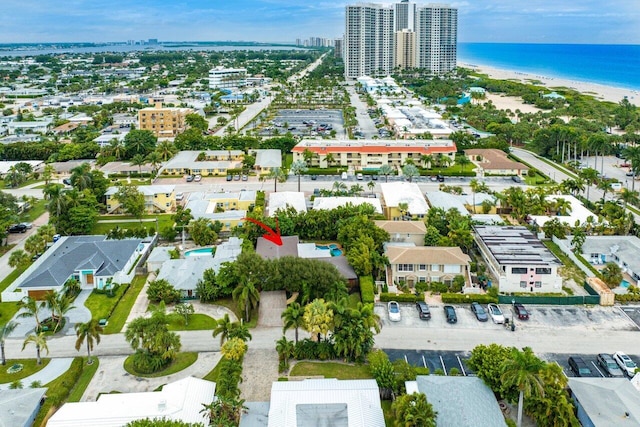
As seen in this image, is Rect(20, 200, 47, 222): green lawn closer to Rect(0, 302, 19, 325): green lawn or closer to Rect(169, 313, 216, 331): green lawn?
Rect(0, 302, 19, 325): green lawn

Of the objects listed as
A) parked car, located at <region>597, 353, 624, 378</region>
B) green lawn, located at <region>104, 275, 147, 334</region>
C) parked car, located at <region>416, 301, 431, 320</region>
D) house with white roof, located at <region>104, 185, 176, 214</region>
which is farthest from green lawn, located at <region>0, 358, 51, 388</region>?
parked car, located at <region>597, 353, 624, 378</region>

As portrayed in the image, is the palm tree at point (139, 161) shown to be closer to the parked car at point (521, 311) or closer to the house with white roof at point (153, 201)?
the house with white roof at point (153, 201)

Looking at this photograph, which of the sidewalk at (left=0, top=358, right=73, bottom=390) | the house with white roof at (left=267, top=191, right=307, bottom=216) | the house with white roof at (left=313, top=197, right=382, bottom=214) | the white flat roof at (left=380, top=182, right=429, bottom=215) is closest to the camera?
the sidewalk at (left=0, top=358, right=73, bottom=390)

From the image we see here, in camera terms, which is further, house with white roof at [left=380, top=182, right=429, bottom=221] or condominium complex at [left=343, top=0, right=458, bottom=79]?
condominium complex at [left=343, top=0, right=458, bottom=79]

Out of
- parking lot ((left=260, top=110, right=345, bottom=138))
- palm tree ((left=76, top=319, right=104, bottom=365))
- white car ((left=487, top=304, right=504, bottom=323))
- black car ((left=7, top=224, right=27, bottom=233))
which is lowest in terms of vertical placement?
white car ((left=487, top=304, right=504, bottom=323))

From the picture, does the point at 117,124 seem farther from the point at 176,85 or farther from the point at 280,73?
the point at 280,73

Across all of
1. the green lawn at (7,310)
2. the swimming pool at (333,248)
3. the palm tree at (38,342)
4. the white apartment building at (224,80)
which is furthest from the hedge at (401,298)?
the white apartment building at (224,80)
